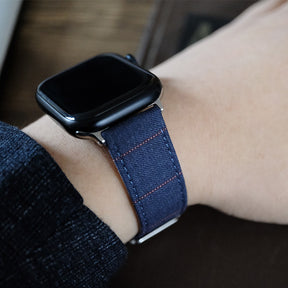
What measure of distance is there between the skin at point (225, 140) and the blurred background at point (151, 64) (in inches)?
1.7

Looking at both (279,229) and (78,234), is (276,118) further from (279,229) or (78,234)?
(78,234)

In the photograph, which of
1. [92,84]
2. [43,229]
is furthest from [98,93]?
[43,229]

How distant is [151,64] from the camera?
2.58 feet

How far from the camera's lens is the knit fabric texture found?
393mm

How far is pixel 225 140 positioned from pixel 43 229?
0.28 m

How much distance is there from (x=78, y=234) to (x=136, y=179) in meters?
0.10

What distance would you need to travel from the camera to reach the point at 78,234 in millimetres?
422

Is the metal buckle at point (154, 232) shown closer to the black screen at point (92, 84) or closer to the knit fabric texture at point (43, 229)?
the knit fabric texture at point (43, 229)

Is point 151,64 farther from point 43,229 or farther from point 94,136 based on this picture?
point 43,229

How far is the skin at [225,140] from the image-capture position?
513 millimetres

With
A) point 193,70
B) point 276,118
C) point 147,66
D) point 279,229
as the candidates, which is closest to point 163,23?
point 147,66

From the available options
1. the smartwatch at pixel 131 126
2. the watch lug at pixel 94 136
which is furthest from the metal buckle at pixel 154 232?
the watch lug at pixel 94 136

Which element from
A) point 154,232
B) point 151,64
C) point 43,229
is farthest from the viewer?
point 151,64

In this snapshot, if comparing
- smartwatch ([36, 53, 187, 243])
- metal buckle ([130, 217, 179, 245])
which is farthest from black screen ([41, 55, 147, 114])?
metal buckle ([130, 217, 179, 245])
